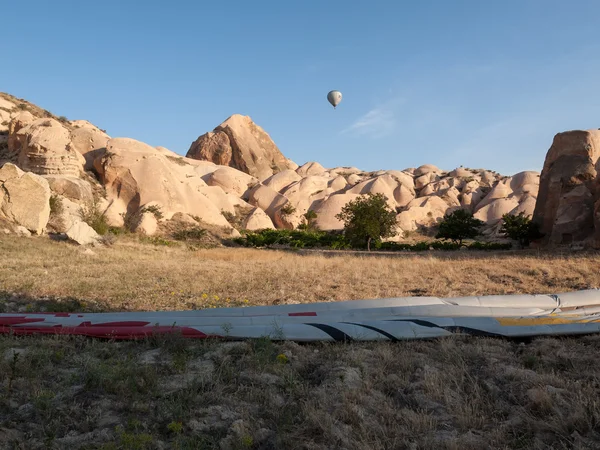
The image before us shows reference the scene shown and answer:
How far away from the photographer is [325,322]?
5.53 meters

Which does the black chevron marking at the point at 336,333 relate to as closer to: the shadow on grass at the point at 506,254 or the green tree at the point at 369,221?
the shadow on grass at the point at 506,254

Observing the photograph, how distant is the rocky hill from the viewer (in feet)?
68.5

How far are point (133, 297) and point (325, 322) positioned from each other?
467cm

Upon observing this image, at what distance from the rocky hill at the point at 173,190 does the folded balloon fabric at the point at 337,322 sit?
1476 cm

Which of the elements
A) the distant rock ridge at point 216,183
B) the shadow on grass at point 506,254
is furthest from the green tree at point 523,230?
the shadow on grass at point 506,254

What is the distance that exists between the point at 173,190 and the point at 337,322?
26.2 metres

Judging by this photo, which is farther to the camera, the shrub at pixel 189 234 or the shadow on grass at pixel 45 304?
the shrub at pixel 189 234

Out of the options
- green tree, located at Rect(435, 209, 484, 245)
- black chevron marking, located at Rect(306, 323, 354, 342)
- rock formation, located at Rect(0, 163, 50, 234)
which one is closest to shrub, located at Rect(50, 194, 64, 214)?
rock formation, located at Rect(0, 163, 50, 234)

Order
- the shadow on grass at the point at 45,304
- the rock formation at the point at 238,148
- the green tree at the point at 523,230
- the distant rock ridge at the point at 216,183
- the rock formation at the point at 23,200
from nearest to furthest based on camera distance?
the shadow on grass at the point at 45,304
the rock formation at the point at 23,200
the green tree at the point at 523,230
the distant rock ridge at the point at 216,183
the rock formation at the point at 238,148

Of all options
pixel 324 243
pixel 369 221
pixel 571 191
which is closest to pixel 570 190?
pixel 571 191

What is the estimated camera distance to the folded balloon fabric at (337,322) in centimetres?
527

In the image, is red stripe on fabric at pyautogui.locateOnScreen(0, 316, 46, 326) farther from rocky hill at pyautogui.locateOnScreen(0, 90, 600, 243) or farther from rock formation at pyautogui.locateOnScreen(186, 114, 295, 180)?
rock formation at pyautogui.locateOnScreen(186, 114, 295, 180)

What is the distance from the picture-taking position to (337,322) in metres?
5.50

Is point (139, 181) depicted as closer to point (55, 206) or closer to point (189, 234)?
point (189, 234)
